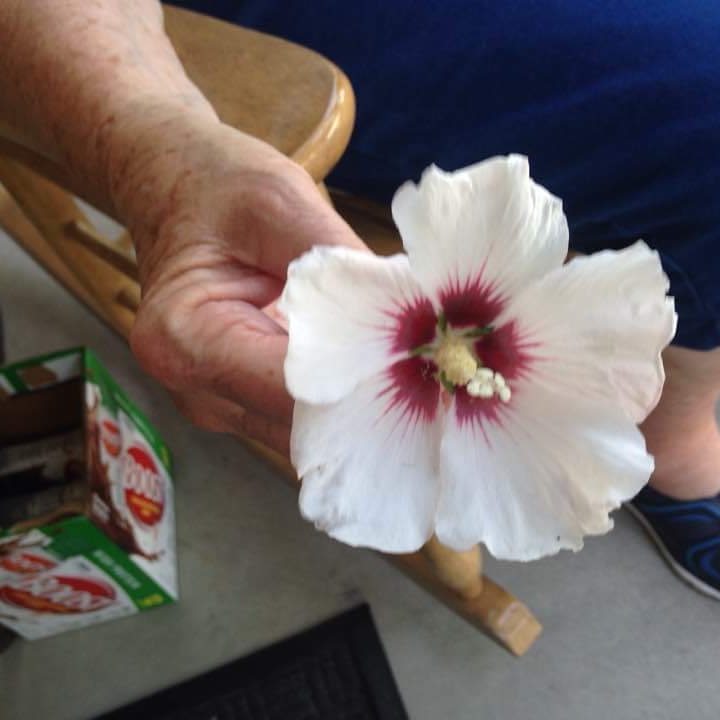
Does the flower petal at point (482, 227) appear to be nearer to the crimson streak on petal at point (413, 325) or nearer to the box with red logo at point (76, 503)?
the crimson streak on petal at point (413, 325)

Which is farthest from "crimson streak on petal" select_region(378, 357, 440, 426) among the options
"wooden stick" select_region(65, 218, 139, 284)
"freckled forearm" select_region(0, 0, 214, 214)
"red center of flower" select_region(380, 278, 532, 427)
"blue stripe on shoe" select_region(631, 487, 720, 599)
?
"blue stripe on shoe" select_region(631, 487, 720, 599)

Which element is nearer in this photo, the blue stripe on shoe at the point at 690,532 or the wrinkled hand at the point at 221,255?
the wrinkled hand at the point at 221,255

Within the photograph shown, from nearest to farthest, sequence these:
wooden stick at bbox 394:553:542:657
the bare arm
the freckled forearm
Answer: the bare arm
the freckled forearm
wooden stick at bbox 394:553:542:657

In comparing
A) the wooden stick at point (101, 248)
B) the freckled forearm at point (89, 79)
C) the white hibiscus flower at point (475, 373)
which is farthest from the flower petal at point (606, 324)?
the wooden stick at point (101, 248)

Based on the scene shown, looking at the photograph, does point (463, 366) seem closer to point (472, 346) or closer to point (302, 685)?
point (472, 346)

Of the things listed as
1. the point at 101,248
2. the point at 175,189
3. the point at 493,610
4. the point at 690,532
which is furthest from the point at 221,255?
the point at 690,532

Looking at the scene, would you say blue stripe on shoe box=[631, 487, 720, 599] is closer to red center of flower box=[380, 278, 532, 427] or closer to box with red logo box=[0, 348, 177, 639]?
box with red logo box=[0, 348, 177, 639]

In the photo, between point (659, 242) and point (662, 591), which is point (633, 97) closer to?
point (659, 242)
